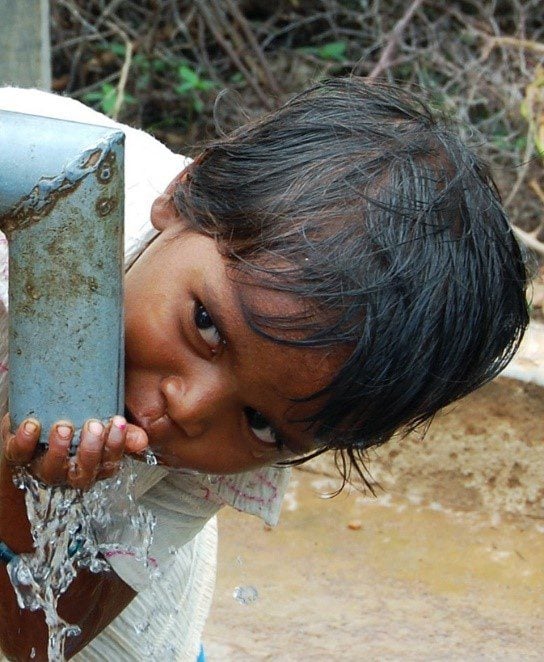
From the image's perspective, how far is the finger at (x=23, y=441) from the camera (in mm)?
1312

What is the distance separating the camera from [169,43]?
17.5 ft

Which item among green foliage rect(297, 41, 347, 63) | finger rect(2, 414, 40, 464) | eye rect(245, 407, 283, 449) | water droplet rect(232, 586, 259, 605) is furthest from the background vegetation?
finger rect(2, 414, 40, 464)

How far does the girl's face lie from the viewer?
147cm

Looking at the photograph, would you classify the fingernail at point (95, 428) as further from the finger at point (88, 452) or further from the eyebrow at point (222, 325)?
the eyebrow at point (222, 325)

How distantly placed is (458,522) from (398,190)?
201 cm

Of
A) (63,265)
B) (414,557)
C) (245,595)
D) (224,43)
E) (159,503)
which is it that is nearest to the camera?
(63,265)

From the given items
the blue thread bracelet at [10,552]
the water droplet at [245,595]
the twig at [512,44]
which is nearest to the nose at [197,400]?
the blue thread bracelet at [10,552]

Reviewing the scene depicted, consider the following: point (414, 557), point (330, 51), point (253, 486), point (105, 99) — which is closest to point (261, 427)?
point (253, 486)

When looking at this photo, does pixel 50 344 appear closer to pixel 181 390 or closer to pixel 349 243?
pixel 181 390

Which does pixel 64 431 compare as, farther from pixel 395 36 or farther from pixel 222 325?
pixel 395 36

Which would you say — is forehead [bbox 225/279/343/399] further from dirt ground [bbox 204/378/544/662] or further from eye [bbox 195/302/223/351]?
dirt ground [bbox 204/378/544/662]

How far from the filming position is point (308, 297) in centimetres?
146

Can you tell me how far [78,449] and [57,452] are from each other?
0.02 m

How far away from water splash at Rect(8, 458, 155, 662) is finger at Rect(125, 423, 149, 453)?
0.48 feet
